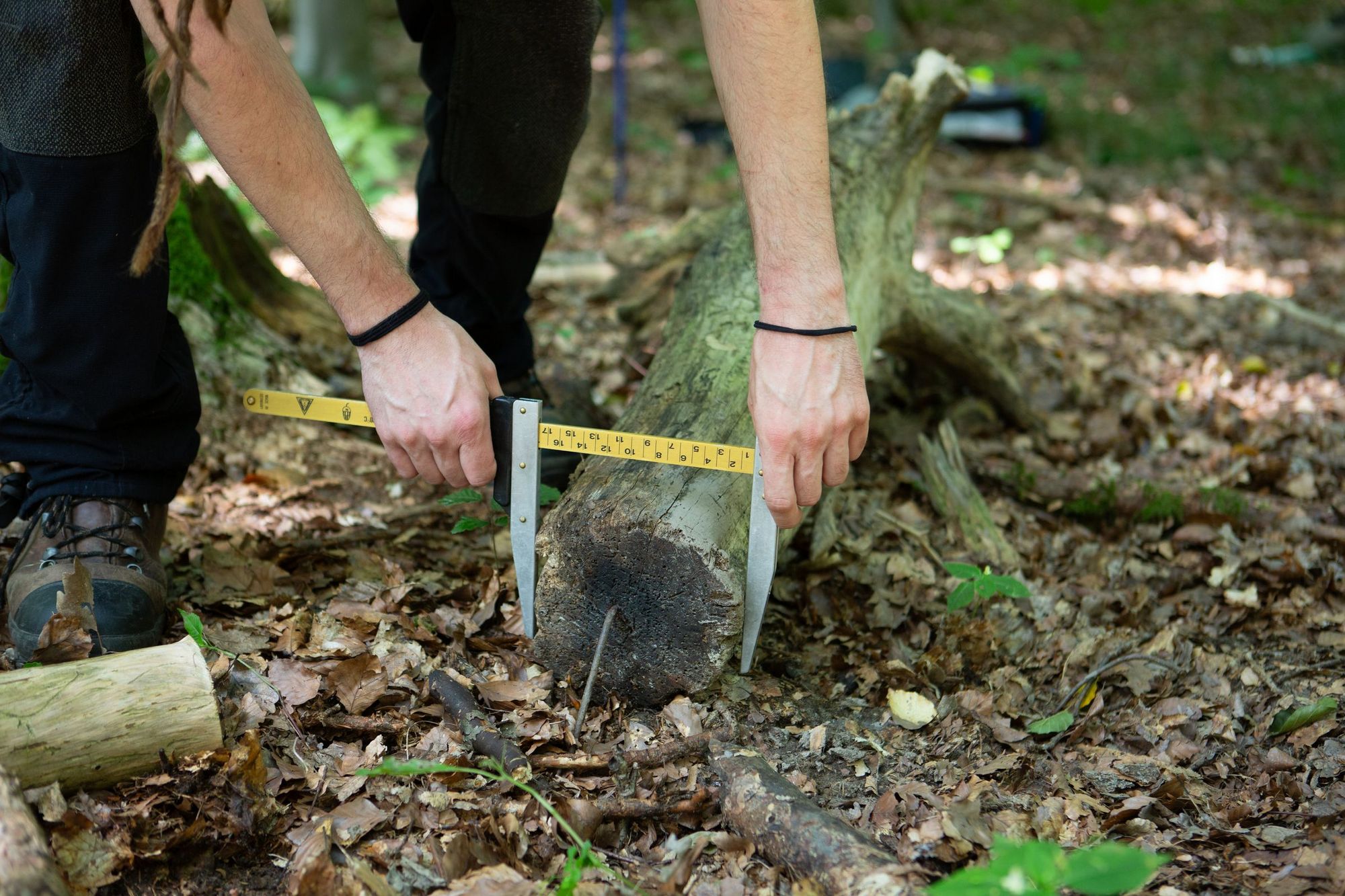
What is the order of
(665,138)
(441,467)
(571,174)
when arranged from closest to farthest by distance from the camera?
(441,467) → (571,174) → (665,138)

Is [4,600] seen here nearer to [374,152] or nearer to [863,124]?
[863,124]

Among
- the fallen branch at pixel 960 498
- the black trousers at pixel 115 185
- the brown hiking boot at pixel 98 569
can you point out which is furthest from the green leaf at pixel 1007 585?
the brown hiking boot at pixel 98 569

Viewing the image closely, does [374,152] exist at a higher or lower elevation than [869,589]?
higher

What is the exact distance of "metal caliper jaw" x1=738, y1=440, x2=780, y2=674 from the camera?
7.58 ft

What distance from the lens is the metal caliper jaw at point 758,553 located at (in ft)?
7.58

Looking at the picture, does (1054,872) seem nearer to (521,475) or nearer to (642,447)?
(642,447)

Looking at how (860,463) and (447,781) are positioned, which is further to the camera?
(860,463)

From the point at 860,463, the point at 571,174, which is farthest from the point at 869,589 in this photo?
the point at 571,174

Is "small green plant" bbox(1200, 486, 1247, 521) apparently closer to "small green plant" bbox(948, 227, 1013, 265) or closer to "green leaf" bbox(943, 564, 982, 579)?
"green leaf" bbox(943, 564, 982, 579)

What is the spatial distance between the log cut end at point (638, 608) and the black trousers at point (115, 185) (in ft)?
3.45

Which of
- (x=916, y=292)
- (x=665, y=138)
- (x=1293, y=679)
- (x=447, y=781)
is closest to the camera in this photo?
(x=447, y=781)

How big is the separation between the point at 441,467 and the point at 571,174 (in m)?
6.00

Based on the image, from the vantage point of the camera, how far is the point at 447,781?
217cm

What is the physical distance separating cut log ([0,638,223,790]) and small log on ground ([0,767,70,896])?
25 centimetres
